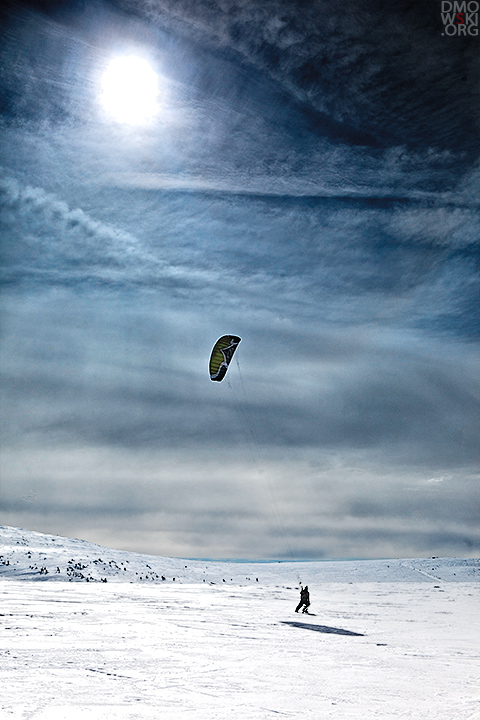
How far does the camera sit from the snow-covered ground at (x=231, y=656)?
26.5 ft

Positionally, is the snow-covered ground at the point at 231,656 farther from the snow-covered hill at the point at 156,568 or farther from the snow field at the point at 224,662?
the snow-covered hill at the point at 156,568

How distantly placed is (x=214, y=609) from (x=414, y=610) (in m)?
10.5

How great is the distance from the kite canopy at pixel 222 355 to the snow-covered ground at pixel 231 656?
10.1 m

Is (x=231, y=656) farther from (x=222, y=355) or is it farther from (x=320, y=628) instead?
(x=222, y=355)

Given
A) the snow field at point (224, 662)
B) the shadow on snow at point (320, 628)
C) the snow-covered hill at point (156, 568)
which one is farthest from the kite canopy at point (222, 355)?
the snow-covered hill at point (156, 568)

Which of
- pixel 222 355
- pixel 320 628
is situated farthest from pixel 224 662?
pixel 222 355

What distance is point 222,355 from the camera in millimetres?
25094

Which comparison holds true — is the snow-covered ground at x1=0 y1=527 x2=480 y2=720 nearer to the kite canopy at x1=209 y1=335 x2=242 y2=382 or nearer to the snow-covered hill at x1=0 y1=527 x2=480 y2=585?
the snow-covered hill at x1=0 y1=527 x2=480 y2=585

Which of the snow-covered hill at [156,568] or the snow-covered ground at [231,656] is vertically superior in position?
the snow-covered hill at [156,568]

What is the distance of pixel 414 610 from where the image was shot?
2598cm

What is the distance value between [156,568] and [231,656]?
3639 cm

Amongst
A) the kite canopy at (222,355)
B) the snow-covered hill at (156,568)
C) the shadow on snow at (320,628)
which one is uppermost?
the kite canopy at (222,355)

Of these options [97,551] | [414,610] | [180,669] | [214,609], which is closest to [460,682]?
[180,669]

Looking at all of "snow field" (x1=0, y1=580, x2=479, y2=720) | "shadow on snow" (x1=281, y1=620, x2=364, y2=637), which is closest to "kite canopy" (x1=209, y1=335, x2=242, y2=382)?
"snow field" (x1=0, y1=580, x2=479, y2=720)
